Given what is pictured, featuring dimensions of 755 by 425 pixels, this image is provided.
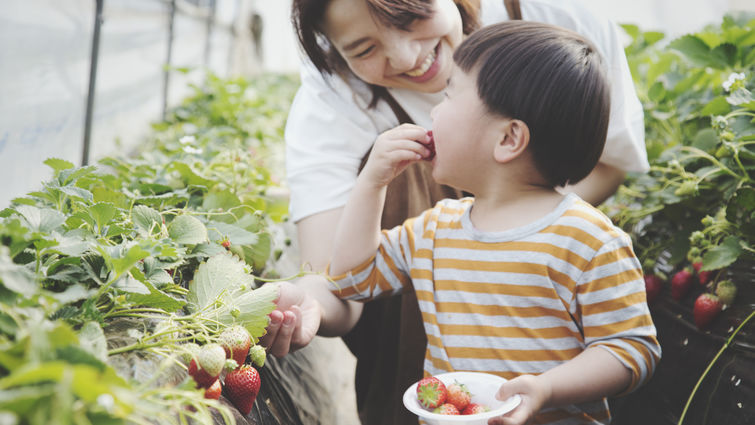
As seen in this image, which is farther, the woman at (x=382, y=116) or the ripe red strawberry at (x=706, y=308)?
the woman at (x=382, y=116)

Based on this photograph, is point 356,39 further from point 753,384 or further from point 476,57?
point 753,384

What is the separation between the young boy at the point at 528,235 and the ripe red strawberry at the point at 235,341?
18.6 inches

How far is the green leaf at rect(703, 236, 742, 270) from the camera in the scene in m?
1.22

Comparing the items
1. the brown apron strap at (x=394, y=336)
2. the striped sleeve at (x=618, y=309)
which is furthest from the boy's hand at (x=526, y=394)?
the brown apron strap at (x=394, y=336)

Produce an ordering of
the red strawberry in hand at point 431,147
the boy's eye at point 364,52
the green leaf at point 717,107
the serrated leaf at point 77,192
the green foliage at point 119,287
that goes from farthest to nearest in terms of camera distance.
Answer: the green leaf at point 717,107
the boy's eye at point 364,52
the red strawberry in hand at point 431,147
the serrated leaf at point 77,192
the green foliage at point 119,287

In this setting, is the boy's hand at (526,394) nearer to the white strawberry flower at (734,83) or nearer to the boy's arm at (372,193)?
the boy's arm at (372,193)

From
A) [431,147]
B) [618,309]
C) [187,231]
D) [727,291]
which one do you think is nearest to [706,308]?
[727,291]

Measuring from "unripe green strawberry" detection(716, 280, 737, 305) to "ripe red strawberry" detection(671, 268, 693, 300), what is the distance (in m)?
0.18

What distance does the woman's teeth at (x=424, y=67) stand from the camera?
1.50m

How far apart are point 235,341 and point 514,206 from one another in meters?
0.61

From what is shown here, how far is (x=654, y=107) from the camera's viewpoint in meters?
2.12

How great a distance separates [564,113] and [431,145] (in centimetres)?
26

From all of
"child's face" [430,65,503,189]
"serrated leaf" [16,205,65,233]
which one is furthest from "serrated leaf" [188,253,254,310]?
"child's face" [430,65,503,189]

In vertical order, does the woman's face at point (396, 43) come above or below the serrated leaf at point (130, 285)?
above
